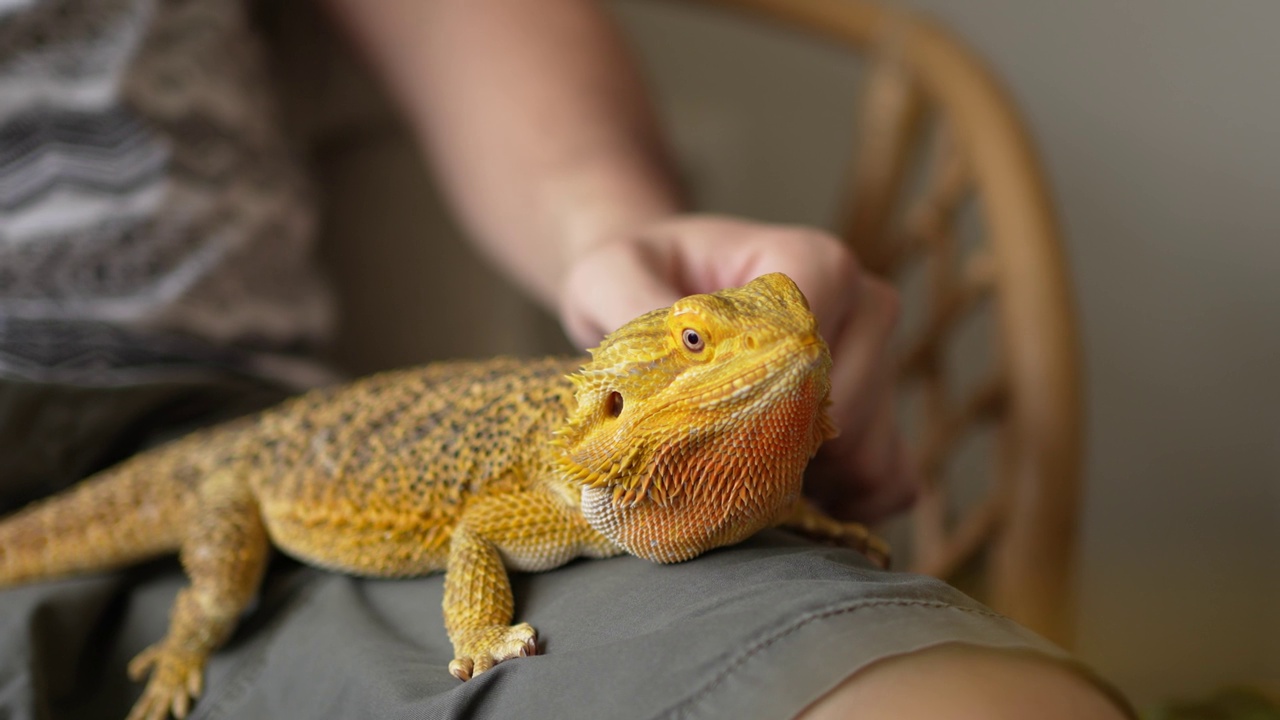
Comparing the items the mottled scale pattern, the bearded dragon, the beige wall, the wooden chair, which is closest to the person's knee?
the bearded dragon

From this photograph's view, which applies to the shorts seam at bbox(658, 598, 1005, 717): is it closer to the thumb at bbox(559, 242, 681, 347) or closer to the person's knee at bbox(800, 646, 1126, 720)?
the person's knee at bbox(800, 646, 1126, 720)

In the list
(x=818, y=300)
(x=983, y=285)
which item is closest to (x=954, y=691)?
(x=818, y=300)

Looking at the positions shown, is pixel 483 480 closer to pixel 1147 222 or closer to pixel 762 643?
pixel 762 643

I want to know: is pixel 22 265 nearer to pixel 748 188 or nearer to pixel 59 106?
pixel 59 106

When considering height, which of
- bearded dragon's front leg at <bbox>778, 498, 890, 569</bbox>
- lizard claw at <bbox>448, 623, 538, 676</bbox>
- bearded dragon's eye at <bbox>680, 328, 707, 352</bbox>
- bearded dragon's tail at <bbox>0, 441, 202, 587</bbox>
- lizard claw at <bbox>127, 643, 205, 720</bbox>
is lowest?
lizard claw at <bbox>127, 643, 205, 720</bbox>

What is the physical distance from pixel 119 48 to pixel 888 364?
1.20m

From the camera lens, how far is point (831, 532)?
0.89 meters

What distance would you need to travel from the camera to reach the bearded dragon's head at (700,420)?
690mm

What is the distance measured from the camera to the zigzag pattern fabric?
4.28 feet

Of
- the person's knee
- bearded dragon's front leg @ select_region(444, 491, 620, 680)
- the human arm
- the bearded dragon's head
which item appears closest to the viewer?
the person's knee

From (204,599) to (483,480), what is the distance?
36 cm

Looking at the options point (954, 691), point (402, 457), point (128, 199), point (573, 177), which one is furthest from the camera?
point (573, 177)

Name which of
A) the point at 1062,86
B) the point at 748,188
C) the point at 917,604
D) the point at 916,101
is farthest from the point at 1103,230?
the point at 917,604

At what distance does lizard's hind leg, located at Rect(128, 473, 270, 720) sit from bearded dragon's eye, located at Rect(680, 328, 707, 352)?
0.64m
